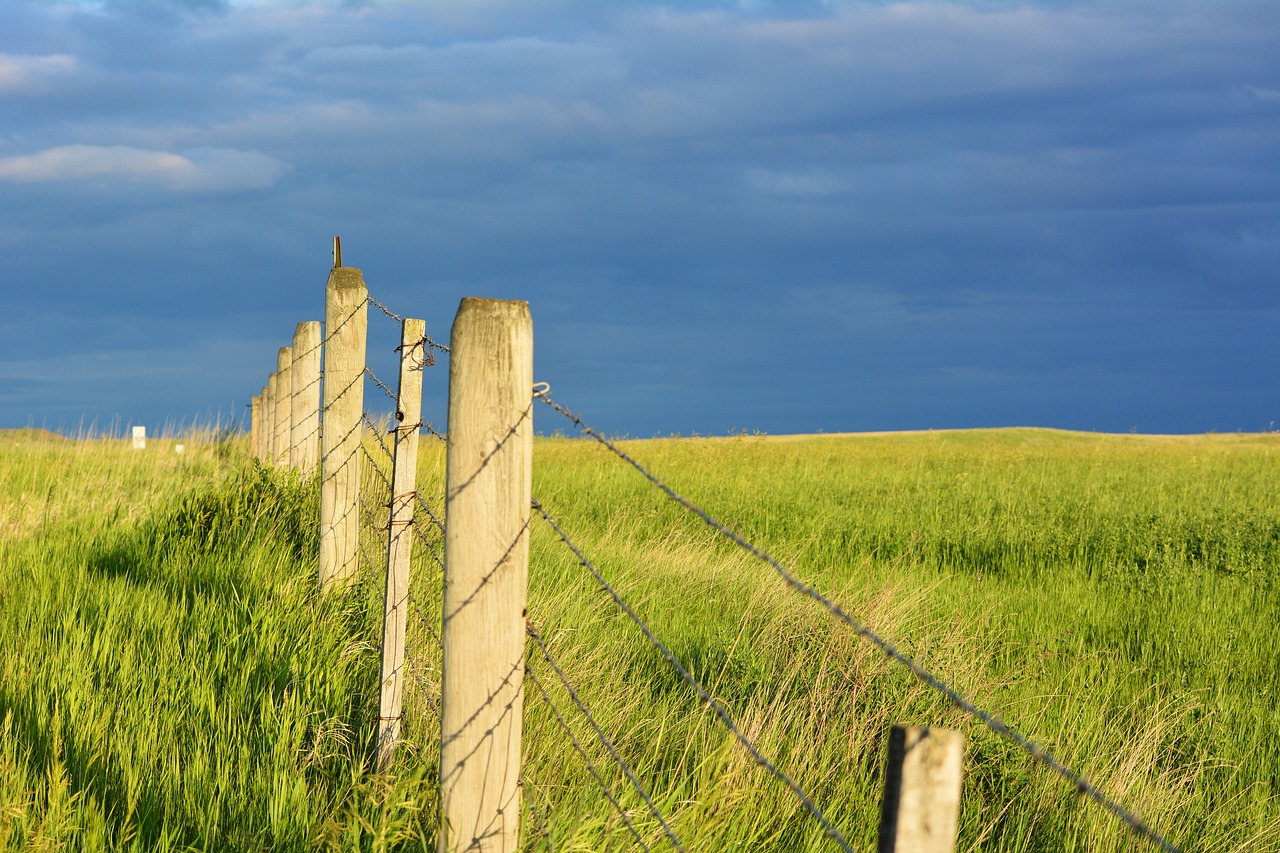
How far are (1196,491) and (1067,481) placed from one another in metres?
1.76

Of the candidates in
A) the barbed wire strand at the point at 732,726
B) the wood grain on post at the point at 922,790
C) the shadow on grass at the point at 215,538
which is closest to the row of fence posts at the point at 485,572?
the barbed wire strand at the point at 732,726

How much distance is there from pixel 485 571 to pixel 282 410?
27.1ft

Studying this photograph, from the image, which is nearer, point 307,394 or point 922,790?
point 922,790

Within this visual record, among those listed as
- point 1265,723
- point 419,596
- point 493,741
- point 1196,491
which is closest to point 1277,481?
point 1196,491

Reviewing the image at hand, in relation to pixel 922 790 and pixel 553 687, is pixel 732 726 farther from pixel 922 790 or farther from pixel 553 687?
pixel 553 687

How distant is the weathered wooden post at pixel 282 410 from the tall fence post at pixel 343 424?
4.49 meters

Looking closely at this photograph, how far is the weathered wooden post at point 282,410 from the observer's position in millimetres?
9975

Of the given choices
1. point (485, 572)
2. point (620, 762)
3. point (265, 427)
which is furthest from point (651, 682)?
point (265, 427)

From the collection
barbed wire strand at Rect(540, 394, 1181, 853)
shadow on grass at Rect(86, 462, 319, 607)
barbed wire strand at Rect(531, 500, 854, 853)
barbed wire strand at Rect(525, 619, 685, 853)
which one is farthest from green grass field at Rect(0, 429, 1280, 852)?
barbed wire strand at Rect(540, 394, 1181, 853)

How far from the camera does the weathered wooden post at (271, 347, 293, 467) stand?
9.98 meters

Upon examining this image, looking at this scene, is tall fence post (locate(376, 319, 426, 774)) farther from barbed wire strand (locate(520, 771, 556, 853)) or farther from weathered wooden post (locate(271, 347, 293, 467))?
weathered wooden post (locate(271, 347, 293, 467))

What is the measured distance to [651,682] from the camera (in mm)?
5000

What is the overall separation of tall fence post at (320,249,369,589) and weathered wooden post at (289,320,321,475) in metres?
1.74

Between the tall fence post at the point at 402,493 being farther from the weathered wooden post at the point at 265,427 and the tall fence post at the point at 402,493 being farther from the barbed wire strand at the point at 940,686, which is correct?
the weathered wooden post at the point at 265,427
